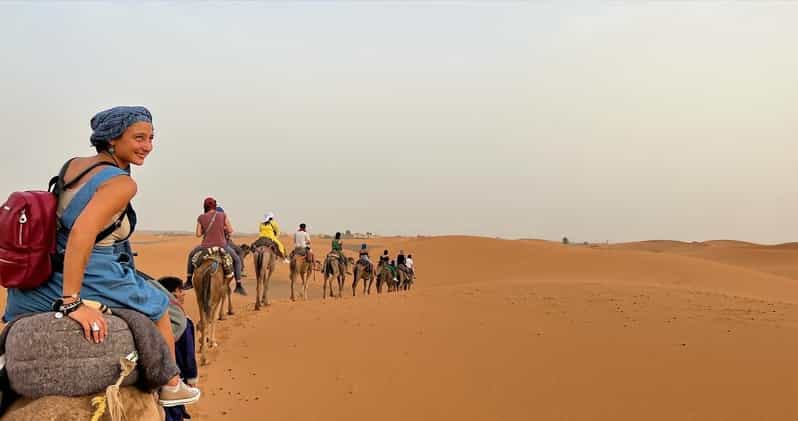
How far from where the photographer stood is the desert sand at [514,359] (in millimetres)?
7293

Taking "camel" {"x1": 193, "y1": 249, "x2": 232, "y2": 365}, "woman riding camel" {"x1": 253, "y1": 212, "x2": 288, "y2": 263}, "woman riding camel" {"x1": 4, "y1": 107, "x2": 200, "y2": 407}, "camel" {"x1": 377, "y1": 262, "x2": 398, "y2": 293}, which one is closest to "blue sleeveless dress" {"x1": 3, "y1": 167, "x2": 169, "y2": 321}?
"woman riding camel" {"x1": 4, "y1": 107, "x2": 200, "y2": 407}

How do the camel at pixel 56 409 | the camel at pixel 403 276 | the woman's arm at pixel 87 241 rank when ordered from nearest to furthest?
the camel at pixel 56 409 → the woman's arm at pixel 87 241 → the camel at pixel 403 276

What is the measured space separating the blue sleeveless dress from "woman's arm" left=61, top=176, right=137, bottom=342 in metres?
0.06

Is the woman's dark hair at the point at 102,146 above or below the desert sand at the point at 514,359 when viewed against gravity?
above

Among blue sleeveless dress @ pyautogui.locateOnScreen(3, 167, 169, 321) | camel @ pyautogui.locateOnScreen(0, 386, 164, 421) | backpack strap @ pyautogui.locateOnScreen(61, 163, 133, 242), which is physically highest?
backpack strap @ pyautogui.locateOnScreen(61, 163, 133, 242)

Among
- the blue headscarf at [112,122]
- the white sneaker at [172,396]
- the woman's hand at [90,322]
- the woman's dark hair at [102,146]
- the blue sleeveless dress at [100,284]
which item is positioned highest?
the blue headscarf at [112,122]

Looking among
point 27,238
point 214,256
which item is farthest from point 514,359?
point 27,238

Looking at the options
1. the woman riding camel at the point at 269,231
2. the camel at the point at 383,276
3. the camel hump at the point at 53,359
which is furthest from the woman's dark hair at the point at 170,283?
the camel at the point at 383,276

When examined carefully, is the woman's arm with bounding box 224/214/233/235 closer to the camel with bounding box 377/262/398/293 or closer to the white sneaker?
the white sneaker

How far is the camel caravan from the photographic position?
7.43ft

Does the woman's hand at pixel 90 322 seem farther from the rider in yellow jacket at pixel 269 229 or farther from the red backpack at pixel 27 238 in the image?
the rider in yellow jacket at pixel 269 229

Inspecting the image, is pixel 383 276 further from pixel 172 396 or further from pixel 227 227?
pixel 172 396

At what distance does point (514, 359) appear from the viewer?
8.80 meters

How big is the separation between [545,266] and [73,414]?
31799 millimetres
